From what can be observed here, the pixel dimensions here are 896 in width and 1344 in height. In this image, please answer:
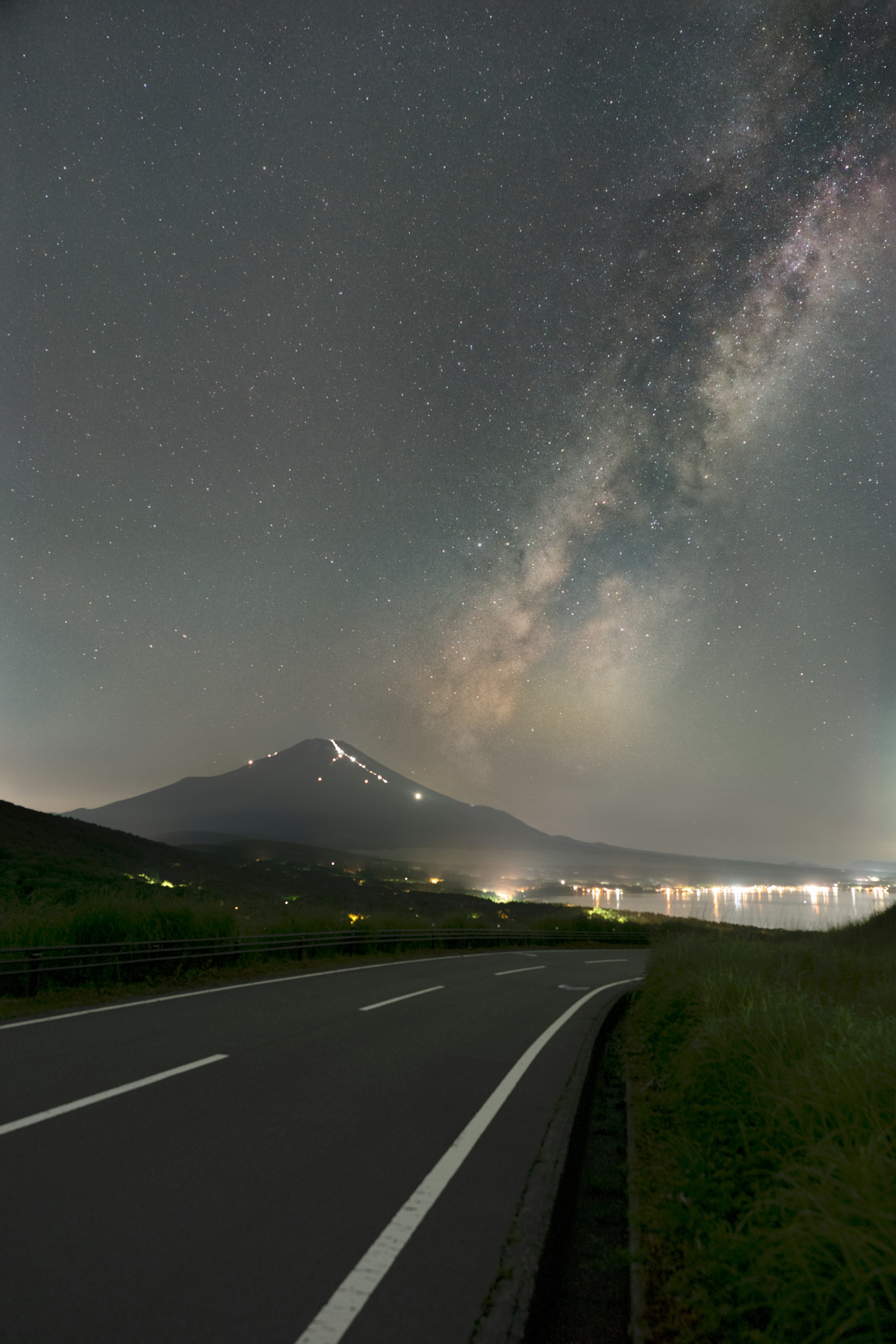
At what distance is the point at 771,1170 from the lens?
422 cm

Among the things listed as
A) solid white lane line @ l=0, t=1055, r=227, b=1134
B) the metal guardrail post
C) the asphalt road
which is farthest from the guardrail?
solid white lane line @ l=0, t=1055, r=227, b=1134

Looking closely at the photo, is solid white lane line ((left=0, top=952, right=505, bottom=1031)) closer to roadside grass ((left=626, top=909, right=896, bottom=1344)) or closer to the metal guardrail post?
the metal guardrail post

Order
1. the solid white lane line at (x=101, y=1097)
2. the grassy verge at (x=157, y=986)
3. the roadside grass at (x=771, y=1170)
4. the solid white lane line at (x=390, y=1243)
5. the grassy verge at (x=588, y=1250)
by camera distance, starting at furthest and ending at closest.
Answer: the grassy verge at (x=157, y=986), the solid white lane line at (x=101, y=1097), the grassy verge at (x=588, y=1250), the solid white lane line at (x=390, y=1243), the roadside grass at (x=771, y=1170)

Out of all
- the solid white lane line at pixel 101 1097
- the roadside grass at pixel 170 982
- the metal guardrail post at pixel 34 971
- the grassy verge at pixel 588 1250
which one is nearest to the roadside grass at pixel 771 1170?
the grassy verge at pixel 588 1250

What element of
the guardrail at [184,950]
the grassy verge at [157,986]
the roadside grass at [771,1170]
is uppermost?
the roadside grass at [771,1170]

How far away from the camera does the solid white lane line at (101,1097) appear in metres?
5.28

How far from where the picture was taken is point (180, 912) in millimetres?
15734

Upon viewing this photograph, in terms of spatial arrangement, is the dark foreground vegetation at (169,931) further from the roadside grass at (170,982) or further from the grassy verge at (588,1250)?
the grassy verge at (588,1250)

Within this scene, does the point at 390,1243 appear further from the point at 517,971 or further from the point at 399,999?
the point at 517,971

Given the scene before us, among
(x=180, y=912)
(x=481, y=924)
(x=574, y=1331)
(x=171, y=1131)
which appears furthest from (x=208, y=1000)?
(x=481, y=924)

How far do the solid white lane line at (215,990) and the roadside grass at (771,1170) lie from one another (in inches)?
298

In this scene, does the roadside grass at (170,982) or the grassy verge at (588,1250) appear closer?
the grassy verge at (588,1250)

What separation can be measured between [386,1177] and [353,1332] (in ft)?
5.73

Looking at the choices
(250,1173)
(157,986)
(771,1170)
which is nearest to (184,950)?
(157,986)
